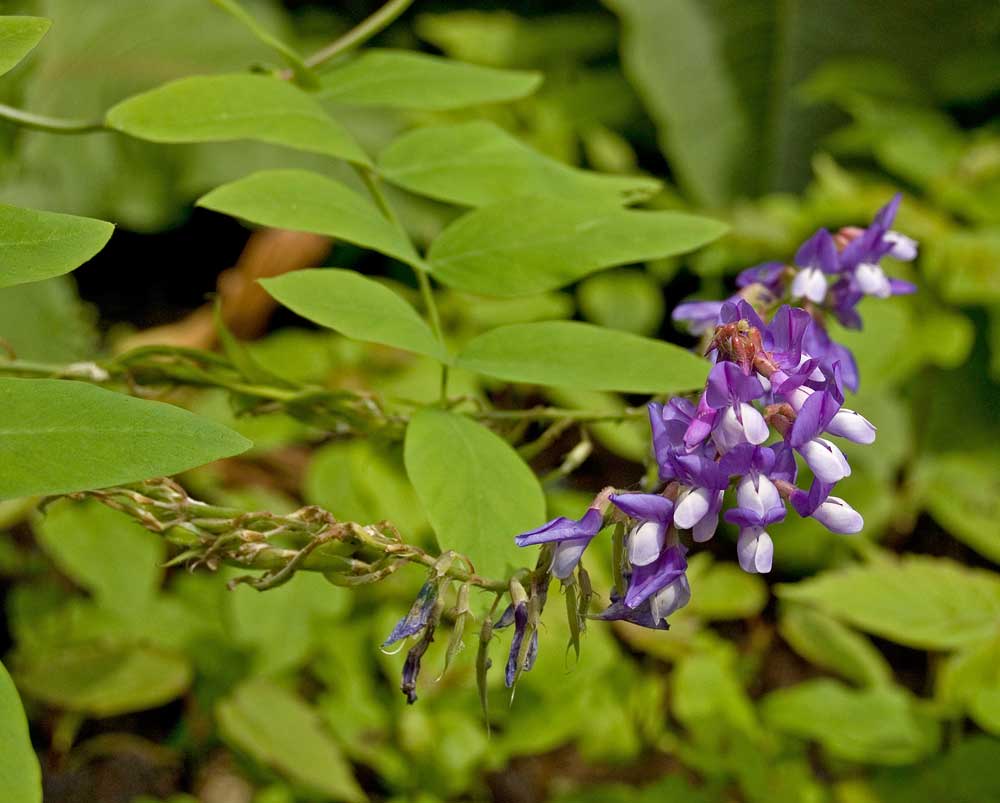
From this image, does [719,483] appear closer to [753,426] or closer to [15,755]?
[753,426]

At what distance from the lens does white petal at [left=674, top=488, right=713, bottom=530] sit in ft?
1.40

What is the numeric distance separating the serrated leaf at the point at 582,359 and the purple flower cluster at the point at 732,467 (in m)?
0.08

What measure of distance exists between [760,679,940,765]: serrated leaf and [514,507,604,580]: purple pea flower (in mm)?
1044

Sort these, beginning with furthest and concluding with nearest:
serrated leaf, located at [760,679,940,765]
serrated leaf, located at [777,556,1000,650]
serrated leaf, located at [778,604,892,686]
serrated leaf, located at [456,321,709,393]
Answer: serrated leaf, located at [778,604,892,686]
serrated leaf, located at [760,679,940,765]
serrated leaf, located at [777,556,1000,650]
serrated leaf, located at [456,321,709,393]

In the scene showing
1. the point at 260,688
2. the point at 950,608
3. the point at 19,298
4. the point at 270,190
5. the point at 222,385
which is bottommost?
the point at 260,688

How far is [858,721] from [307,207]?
110 cm

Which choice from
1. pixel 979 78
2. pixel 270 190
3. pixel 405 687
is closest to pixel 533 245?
pixel 270 190

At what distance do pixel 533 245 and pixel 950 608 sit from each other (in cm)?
87

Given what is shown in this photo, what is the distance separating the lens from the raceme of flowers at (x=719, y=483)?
1.42 feet

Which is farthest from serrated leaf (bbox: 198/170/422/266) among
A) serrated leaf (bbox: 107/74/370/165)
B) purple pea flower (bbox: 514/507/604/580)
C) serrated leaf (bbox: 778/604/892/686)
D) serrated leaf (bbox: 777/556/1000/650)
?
serrated leaf (bbox: 778/604/892/686)

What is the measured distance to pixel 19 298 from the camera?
168cm

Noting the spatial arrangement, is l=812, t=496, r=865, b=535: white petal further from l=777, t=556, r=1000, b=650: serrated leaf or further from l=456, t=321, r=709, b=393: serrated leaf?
l=777, t=556, r=1000, b=650: serrated leaf

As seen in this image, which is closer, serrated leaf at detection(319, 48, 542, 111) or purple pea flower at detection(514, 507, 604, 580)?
purple pea flower at detection(514, 507, 604, 580)

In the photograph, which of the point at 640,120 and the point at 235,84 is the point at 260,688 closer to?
the point at 235,84
